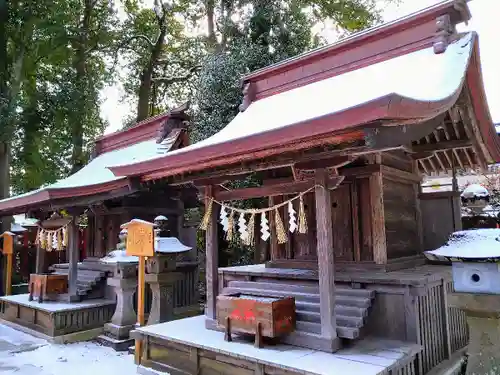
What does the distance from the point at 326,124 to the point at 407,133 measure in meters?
0.89

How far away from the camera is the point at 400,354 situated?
410 centimetres

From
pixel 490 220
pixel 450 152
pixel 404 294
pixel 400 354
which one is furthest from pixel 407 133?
pixel 490 220

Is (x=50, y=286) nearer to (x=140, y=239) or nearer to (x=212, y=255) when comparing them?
(x=140, y=239)

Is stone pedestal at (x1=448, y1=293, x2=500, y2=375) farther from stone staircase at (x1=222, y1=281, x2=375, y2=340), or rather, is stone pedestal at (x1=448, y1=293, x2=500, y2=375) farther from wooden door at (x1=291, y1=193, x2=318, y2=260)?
wooden door at (x1=291, y1=193, x2=318, y2=260)

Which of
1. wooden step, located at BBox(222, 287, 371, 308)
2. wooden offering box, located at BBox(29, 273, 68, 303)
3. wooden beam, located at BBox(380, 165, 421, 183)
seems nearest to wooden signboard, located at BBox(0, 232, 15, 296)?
wooden offering box, located at BBox(29, 273, 68, 303)

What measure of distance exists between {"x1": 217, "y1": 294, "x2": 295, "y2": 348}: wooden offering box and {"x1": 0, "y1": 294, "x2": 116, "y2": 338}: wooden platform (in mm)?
4742

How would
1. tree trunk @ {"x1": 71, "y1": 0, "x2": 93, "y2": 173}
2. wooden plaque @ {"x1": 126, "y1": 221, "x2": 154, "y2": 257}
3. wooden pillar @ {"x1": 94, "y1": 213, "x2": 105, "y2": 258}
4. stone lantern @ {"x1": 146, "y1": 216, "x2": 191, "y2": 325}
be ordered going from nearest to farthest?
wooden plaque @ {"x1": 126, "y1": 221, "x2": 154, "y2": 257} < stone lantern @ {"x1": 146, "y1": 216, "x2": 191, "y2": 325} < wooden pillar @ {"x1": 94, "y1": 213, "x2": 105, "y2": 258} < tree trunk @ {"x1": 71, "y1": 0, "x2": 93, "y2": 173}

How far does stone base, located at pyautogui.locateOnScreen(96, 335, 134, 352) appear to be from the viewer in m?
7.28

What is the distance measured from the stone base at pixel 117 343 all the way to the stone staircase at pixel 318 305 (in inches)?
123

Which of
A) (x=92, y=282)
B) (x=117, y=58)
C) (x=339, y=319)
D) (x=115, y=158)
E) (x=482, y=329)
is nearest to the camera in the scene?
(x=482, y=329)

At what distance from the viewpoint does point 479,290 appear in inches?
155

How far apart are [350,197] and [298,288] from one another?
60.0 inches

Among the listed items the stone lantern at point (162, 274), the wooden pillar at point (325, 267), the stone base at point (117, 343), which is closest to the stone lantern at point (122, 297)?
the stone base at point (117, 343)

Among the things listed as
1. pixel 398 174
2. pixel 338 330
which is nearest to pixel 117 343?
pixel 338 330
